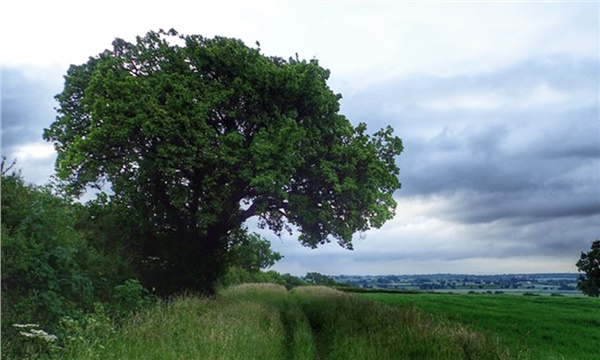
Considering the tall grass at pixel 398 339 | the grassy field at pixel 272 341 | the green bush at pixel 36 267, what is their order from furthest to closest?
the green bush at pixel 36 267 < the tall grass at pixel 398 339 < the grassy field at pixel 272 341

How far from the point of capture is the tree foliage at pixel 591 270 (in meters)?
68.9

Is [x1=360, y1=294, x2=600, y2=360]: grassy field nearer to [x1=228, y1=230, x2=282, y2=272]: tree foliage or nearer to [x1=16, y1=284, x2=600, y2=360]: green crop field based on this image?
[x1=16, y1=284, x2=600, y2=360]: green crop field

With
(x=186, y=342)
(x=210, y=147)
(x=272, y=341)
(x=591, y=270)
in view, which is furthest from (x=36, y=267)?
(x=591, y=270)

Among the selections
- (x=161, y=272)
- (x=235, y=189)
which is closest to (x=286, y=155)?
(x=235, y=189)

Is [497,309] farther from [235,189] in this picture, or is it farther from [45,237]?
[45,237]

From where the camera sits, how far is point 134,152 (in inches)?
955

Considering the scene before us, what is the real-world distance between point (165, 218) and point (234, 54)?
35.8 feet

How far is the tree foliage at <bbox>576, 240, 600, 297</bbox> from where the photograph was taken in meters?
68.9

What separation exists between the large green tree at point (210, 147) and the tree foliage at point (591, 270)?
59.1 m

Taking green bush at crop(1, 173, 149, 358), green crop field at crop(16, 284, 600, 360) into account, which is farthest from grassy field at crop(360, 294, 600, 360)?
green bush at crop(1, 173, 149, 358)

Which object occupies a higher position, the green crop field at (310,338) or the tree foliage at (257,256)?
the tree foliage at (257,256)

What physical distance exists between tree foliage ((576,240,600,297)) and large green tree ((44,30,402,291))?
59.1 meters

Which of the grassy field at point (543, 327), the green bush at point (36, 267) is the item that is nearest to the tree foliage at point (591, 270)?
the grassy field at point (543, 327)

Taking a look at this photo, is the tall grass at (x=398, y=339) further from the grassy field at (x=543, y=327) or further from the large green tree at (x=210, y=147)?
the large green tree at (x=210, y=147)
